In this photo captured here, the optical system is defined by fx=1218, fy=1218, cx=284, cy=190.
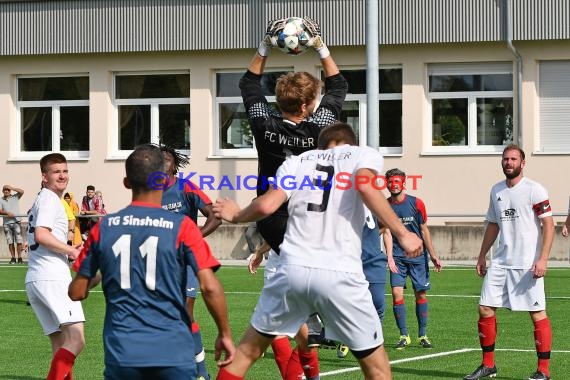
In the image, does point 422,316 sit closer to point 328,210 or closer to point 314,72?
point 328,210

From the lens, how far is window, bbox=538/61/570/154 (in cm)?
2995

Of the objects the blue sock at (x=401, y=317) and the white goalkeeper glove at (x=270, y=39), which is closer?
the white goalkeeper glove at (x=270, y=39)

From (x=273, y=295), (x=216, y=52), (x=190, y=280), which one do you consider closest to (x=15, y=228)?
(x=216, y=52)

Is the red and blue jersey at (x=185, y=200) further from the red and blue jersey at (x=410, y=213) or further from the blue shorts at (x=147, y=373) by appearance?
the blue shorts at (x=147, y=373)

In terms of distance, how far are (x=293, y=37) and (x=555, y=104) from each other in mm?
22652

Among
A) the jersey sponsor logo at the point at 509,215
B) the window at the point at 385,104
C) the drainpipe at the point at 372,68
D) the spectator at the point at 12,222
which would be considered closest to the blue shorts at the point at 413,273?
the jersey sponsor logo at the point at 509,215

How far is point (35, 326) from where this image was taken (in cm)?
1495

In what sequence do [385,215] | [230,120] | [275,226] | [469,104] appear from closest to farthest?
[385,215] → [275,226] → [469,104] → [230,120]

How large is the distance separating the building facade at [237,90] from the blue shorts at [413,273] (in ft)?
53.9

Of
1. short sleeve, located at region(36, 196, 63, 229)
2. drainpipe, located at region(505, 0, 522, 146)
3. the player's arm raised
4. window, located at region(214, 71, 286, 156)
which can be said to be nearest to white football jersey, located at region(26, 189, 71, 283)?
short sleeve, located at region(36, 196, 63, 229)

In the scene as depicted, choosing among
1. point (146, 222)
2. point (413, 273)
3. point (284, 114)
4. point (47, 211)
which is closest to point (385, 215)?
point (146, 222)

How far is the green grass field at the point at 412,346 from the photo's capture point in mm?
10969

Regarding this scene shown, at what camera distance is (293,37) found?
838 centimetres

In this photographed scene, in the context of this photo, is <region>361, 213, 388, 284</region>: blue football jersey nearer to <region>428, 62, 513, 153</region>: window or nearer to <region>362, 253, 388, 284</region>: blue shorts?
<region>362, 253, 388, 284</region>: blue shorts
